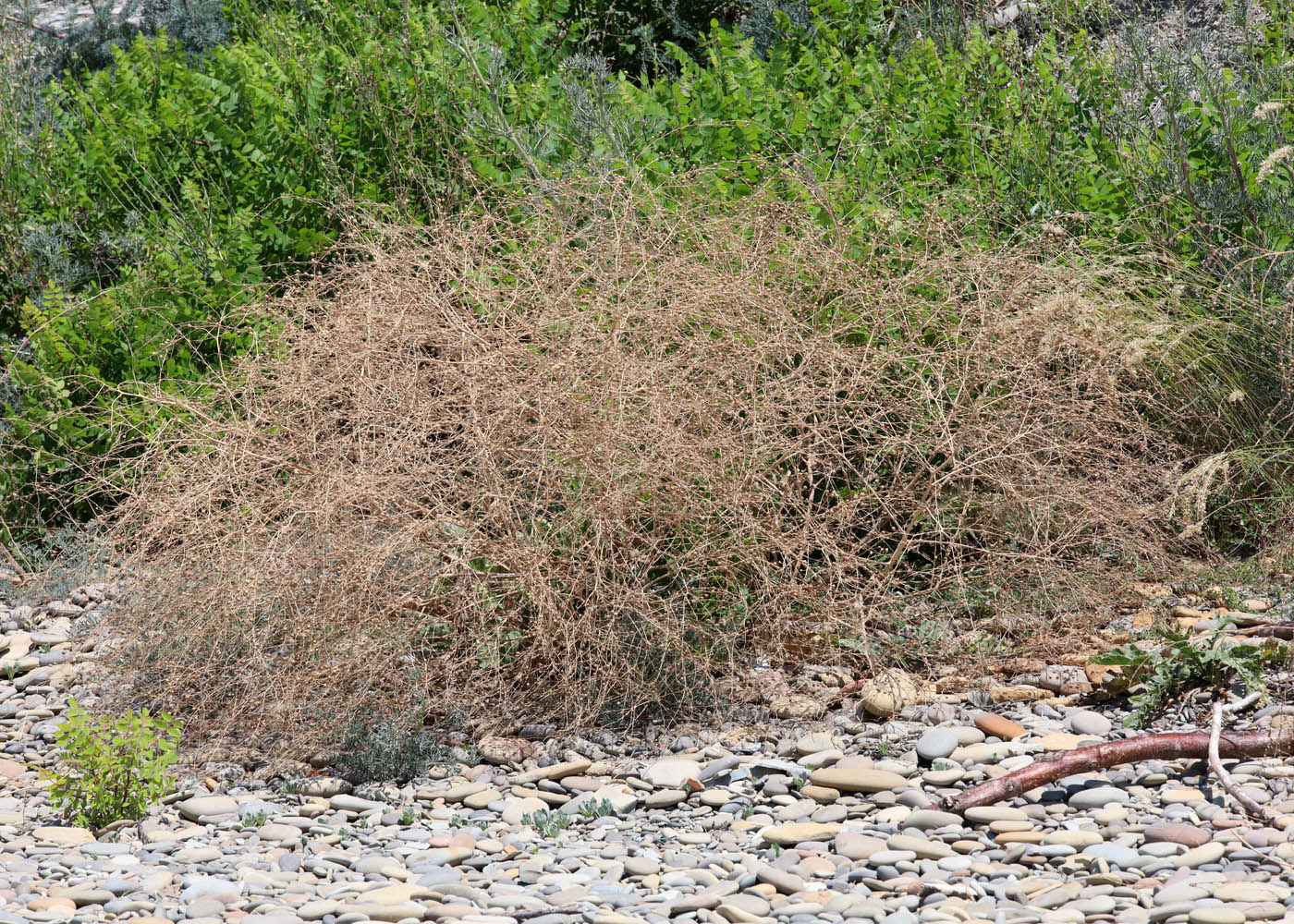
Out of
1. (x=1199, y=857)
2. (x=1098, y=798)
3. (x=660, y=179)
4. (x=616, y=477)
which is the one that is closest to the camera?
(x=1199, y=857)

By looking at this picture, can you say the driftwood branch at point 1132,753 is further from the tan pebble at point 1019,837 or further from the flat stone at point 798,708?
the flat stone at point 798,708

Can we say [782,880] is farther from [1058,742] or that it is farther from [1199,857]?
[1058,742]

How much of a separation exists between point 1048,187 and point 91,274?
15.0 ft

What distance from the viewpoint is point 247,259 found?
5.71 meters

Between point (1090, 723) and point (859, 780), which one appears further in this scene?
point (1090, 723)

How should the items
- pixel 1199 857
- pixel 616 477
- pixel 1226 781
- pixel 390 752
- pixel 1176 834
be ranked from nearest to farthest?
pixel 1199 857, pixel 1176 834, pixel 1226 781, pixel 390 752, pixel 616 477

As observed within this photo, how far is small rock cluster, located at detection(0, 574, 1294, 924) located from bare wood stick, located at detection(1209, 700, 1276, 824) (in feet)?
0.11

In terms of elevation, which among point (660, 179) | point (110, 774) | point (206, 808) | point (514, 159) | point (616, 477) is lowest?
point (206, 808)

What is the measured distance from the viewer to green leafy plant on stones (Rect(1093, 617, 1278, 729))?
3.32m

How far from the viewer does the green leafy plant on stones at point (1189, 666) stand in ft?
10.9

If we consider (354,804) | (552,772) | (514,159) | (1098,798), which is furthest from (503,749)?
(514,159)

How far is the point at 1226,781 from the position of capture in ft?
9.36

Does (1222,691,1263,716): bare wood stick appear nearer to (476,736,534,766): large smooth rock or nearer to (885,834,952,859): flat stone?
(885,834,952,859): flat stone

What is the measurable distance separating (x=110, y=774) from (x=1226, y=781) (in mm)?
2694
